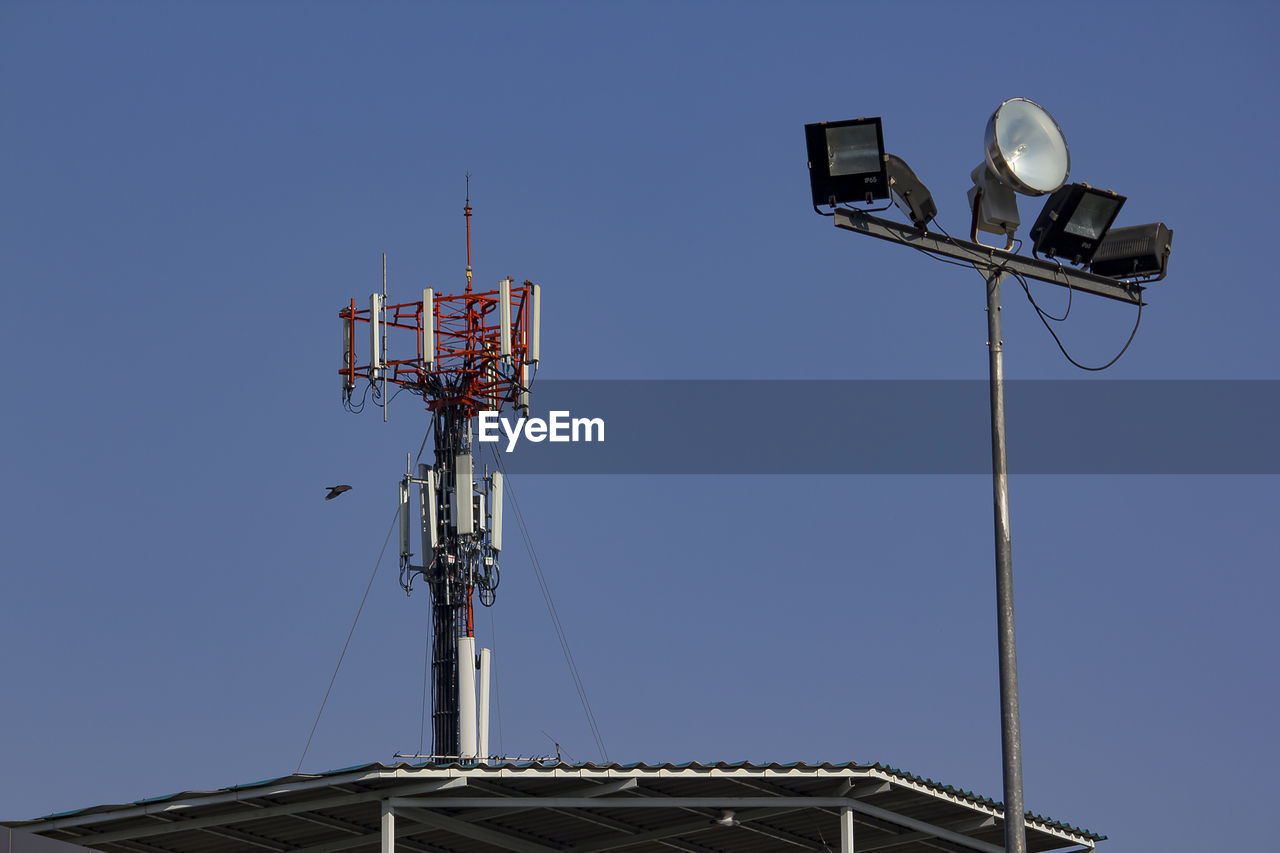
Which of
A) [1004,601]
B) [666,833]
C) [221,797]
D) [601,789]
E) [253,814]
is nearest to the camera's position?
[1004,601]

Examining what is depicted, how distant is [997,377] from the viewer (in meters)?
15.7

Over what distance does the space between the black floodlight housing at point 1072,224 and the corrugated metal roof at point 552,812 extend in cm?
1072

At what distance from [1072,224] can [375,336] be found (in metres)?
22.3

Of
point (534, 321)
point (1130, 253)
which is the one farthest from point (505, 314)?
point (1130, 253)

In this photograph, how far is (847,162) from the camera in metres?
16.1

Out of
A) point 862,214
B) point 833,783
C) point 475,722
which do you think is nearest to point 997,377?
point 862,214

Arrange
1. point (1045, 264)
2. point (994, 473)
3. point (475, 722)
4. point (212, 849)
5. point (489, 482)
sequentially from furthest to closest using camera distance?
point (489, 482) → point (475, 722) → point (212, 849) → point (1045, 264) → point (994, 473)

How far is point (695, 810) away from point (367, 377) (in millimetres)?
13959

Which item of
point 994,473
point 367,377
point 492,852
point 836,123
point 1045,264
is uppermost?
point 367,377

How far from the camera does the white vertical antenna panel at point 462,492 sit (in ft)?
122

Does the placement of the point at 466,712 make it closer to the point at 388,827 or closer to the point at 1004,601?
the point at 388,827

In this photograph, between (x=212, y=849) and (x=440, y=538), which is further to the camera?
(x=440, y=538)

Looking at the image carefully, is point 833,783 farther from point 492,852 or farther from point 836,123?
point 836,123

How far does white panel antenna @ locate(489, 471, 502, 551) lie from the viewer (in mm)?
37562
